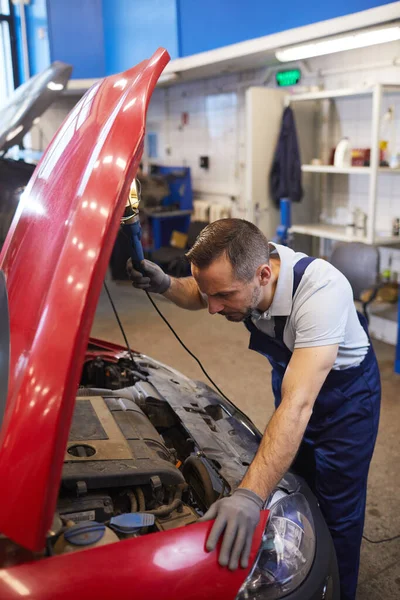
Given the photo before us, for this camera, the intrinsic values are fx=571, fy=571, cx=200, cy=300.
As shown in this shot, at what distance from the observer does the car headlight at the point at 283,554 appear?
133 cm

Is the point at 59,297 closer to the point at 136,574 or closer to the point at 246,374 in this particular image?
the point at 136,574

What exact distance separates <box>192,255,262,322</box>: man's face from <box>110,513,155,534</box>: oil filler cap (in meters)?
0.65

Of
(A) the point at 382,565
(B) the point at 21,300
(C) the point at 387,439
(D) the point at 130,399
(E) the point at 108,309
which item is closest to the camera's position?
(B) the point at 21,300

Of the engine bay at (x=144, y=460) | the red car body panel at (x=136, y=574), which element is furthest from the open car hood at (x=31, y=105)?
the red car body panel at (x=136, y=574)

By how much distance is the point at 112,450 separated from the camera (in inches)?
63.7

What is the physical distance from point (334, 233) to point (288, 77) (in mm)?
1849

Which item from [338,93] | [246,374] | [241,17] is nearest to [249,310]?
[246,374]

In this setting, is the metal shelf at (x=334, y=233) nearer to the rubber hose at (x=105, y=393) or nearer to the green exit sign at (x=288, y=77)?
the green exit sign at (x=288, y=77)

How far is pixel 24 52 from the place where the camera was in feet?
27.3

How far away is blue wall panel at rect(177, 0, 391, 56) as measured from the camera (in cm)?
447

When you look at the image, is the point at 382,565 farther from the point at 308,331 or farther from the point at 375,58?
the point at 375,58

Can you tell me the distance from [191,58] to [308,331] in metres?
5.13

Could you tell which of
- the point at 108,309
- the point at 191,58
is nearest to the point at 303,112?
the point at 191,58

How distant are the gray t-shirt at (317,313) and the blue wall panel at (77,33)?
707 cm
